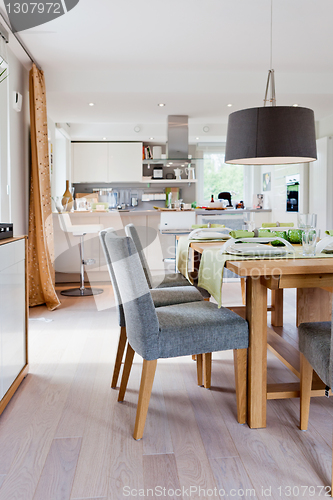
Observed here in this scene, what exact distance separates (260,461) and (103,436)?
660 mm

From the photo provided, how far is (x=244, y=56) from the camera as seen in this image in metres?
4.05

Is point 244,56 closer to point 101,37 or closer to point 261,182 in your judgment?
point 101,37

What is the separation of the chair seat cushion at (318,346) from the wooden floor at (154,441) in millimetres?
356

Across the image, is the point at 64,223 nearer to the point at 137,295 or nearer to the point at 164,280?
the point at 164,280

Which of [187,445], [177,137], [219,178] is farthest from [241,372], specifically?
[219,178]

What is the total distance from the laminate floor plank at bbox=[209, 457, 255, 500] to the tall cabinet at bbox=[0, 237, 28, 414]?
1.04m

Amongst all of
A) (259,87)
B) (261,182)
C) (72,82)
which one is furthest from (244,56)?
(261,182)

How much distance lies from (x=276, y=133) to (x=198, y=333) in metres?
1.23

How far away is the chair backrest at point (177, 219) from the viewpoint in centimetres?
553

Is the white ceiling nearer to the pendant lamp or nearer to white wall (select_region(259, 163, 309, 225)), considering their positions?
white wall (select_region(259, 163, 309, 225))

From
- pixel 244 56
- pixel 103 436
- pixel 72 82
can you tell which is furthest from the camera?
pixel 72 82

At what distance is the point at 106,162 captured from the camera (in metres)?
7.69

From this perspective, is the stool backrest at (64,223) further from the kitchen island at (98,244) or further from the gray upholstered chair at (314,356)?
the gray upholstered chair at (314,356)

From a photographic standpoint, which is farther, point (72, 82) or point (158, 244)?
point (158, 244)
